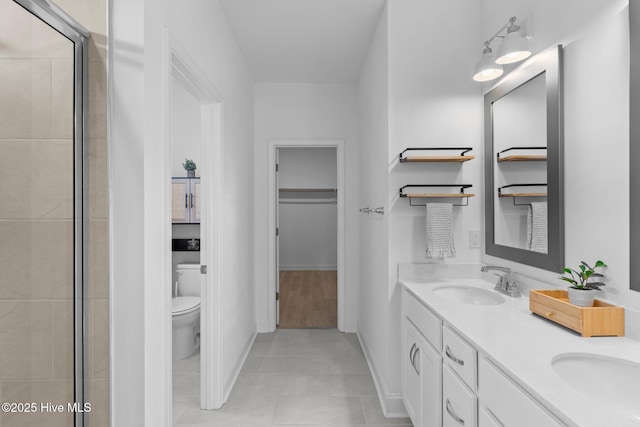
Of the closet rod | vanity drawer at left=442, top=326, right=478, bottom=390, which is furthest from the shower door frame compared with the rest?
the closet rod

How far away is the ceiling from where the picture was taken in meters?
2.38

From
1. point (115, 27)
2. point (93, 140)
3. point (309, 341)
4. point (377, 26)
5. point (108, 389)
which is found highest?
point (377, 26)

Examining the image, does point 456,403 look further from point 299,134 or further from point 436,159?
point 299,134

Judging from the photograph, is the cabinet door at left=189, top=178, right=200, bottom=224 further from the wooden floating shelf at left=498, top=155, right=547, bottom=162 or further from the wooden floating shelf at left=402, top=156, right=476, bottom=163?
the wooden floating shelf at left=498, top=155, right=547, bottom=162

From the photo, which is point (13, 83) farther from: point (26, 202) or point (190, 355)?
point (190, 355)

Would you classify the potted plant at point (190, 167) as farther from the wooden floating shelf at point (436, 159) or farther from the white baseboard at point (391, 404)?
the white baseboard at point (391, 404)

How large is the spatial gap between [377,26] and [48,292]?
2584 mm

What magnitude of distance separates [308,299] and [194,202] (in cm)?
236

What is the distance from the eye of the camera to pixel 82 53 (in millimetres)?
1252

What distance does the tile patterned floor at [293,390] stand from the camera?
2148 millimetres

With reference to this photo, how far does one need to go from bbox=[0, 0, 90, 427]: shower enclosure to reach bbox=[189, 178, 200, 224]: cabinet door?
2080 mm

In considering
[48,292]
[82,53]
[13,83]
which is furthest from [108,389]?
[82,53]

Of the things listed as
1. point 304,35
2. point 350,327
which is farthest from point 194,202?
point 350,327

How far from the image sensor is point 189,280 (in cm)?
325
